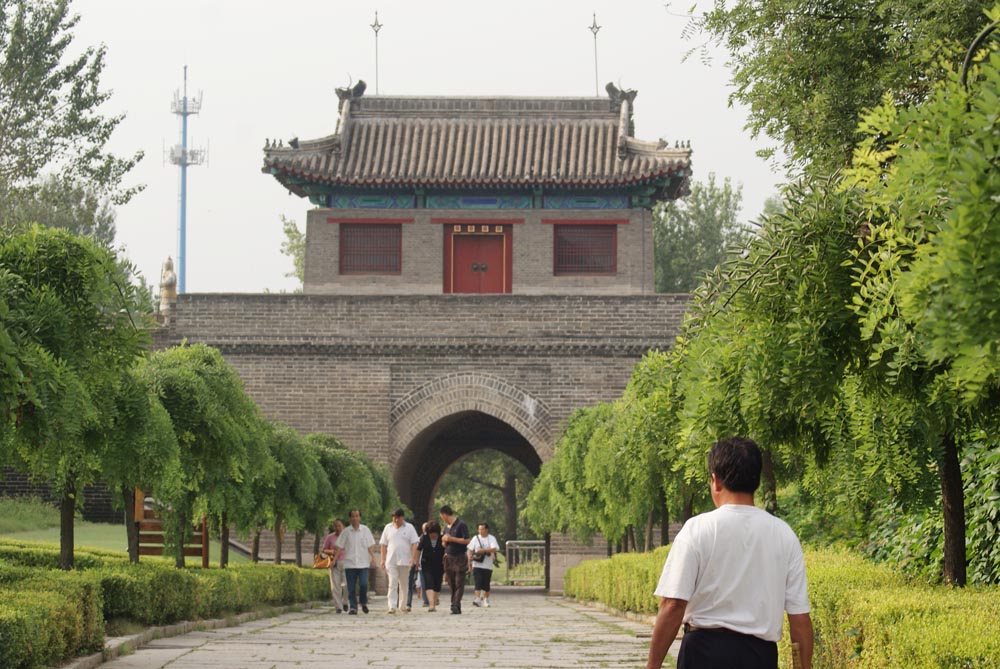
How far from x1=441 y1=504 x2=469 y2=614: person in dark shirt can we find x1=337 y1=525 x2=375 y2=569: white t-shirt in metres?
1.02

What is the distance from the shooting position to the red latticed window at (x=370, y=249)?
32.2 m

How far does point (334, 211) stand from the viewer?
32250mm

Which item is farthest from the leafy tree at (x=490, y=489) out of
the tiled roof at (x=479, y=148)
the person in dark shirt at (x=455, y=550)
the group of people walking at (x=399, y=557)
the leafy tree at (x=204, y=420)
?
the leafy tree at (x=204, y=420)

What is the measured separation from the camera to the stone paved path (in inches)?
398

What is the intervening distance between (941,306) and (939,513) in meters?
5.87

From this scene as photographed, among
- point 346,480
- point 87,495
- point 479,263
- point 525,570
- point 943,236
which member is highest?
point 479,263

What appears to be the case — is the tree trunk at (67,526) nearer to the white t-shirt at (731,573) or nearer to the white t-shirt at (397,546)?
the white t-shirt at (397,546)

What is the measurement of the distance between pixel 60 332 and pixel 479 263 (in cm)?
2370

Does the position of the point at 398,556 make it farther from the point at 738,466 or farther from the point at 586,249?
the point at 738,466

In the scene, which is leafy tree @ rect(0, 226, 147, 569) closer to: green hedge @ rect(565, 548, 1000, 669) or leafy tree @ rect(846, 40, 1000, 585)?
green hedge @ rect(565, 548, 1000, 669)

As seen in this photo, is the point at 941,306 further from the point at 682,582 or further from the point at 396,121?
the point at 396,121

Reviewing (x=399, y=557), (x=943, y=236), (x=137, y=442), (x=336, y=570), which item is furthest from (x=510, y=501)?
(x=943, y=236)

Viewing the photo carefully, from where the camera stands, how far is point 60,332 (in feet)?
28.8

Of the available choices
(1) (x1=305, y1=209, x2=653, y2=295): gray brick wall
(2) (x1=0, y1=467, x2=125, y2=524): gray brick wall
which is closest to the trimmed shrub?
(2) (x1=0, y1=467, x2=125, y2=524): gray brick wall
